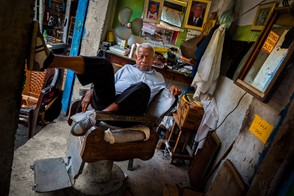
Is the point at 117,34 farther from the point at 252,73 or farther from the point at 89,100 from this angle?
the point at 252,73

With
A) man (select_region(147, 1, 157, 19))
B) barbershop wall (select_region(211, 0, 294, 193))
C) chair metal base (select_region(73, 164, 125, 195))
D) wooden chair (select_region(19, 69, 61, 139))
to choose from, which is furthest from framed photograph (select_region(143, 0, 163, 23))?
chair metal base (select_region(73, 164, 125, 195))

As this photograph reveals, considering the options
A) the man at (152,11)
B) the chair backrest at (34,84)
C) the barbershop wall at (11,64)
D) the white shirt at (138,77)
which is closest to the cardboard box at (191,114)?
the white shirt at (138,77)

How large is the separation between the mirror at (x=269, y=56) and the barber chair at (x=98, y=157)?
2.38 ft

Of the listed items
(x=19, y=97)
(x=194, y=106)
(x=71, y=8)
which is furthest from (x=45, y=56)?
(x=71, y=8)

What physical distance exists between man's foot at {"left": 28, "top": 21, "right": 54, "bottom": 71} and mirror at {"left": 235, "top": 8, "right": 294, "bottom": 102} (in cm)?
122

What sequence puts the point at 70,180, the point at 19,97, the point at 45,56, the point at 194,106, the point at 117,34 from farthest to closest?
the point at 117,34
the point at 194,106
the point at 70,180
the point at 45,56
the point at 19,97

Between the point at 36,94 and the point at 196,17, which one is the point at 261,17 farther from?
the point at 36,94

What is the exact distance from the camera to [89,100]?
78.3 inches

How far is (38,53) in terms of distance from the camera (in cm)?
94

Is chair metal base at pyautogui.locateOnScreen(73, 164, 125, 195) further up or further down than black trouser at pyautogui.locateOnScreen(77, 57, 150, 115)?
further down

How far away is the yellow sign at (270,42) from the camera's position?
4.67ft

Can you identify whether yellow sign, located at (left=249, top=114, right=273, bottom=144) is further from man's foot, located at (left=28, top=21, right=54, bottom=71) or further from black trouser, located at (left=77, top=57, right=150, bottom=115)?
man's foot, located at (left=28, top=21, right=54, bottom=71)

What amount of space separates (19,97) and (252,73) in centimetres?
149

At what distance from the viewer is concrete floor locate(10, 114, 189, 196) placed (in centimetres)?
207
